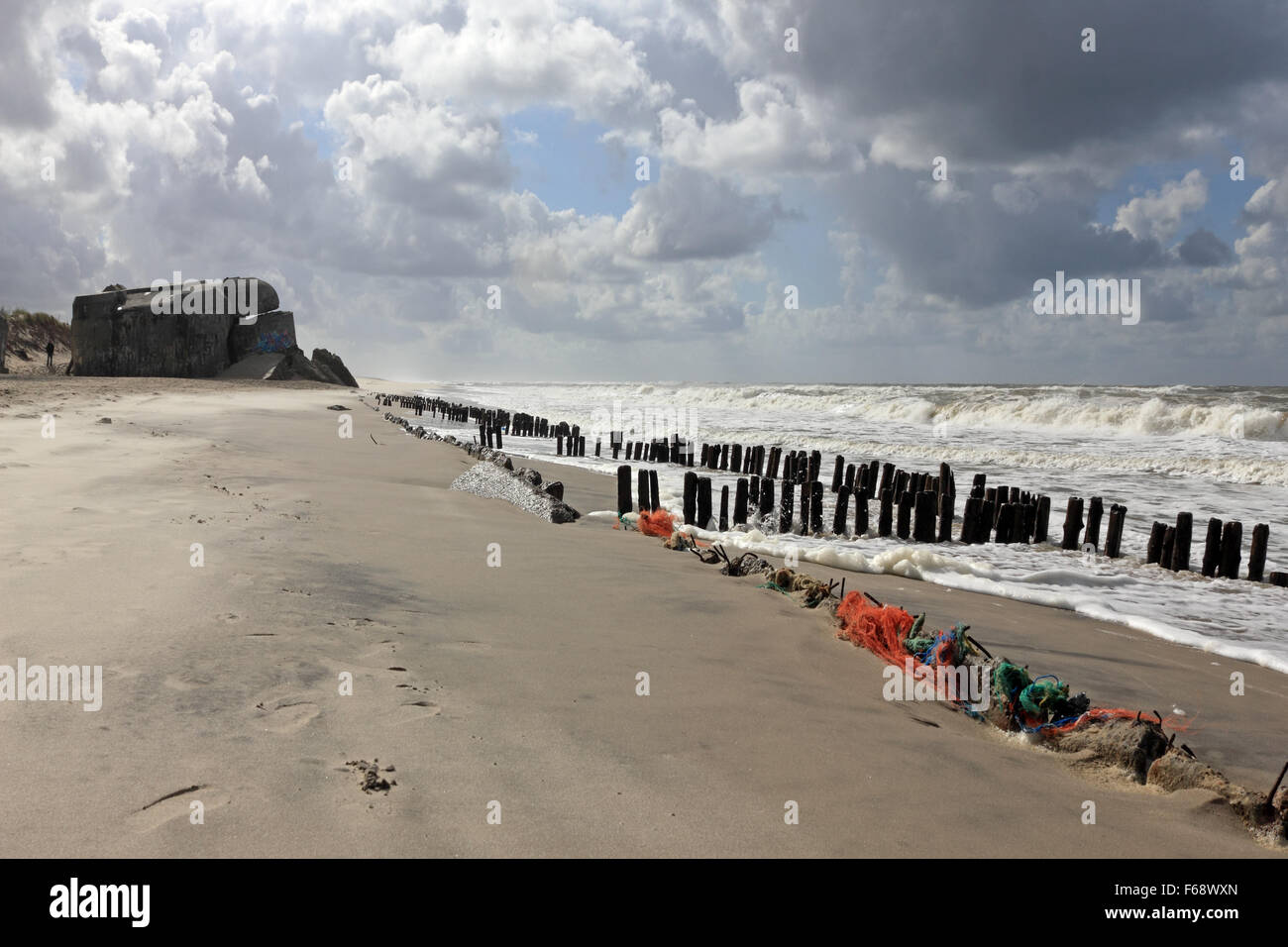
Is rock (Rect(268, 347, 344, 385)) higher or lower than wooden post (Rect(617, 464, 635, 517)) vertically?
higher

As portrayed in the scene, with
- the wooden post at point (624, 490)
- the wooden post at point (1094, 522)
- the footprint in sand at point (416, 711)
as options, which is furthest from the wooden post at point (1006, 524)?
the footprint in sand at point (416, 711)

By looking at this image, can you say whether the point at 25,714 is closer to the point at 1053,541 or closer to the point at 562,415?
the point at 1053,541

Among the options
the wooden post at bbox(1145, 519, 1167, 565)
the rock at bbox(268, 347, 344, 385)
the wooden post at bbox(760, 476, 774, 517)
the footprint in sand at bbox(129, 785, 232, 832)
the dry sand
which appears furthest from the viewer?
the rock at bbox(268, 347, 344, 385)

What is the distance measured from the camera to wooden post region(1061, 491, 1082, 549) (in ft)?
32.9

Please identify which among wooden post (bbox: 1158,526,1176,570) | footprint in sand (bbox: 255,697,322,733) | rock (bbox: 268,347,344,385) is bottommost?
wooden post (bbox: 1158,526,1176,570)

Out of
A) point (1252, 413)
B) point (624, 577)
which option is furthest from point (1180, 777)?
point (1252, 413)

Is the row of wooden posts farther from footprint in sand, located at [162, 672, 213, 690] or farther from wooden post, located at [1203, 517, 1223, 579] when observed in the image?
footprint in sand, located at [162, 672, 213, 690]

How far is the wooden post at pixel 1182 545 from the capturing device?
8891 mm

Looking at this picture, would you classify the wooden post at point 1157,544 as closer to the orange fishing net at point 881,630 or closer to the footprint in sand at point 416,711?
the orange fishing net at point 881,630

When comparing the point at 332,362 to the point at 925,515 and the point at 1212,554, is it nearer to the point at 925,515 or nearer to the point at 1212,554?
the point at 925,515

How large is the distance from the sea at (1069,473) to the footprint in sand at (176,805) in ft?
21.3

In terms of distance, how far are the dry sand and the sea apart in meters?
1.28

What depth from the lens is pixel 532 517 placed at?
9.25 meters

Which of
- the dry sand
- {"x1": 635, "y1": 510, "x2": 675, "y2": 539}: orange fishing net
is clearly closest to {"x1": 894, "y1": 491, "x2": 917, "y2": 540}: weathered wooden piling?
{"x1": 635, "y1": 510, "x2": 675, "y2": 539}: orange fishing net
